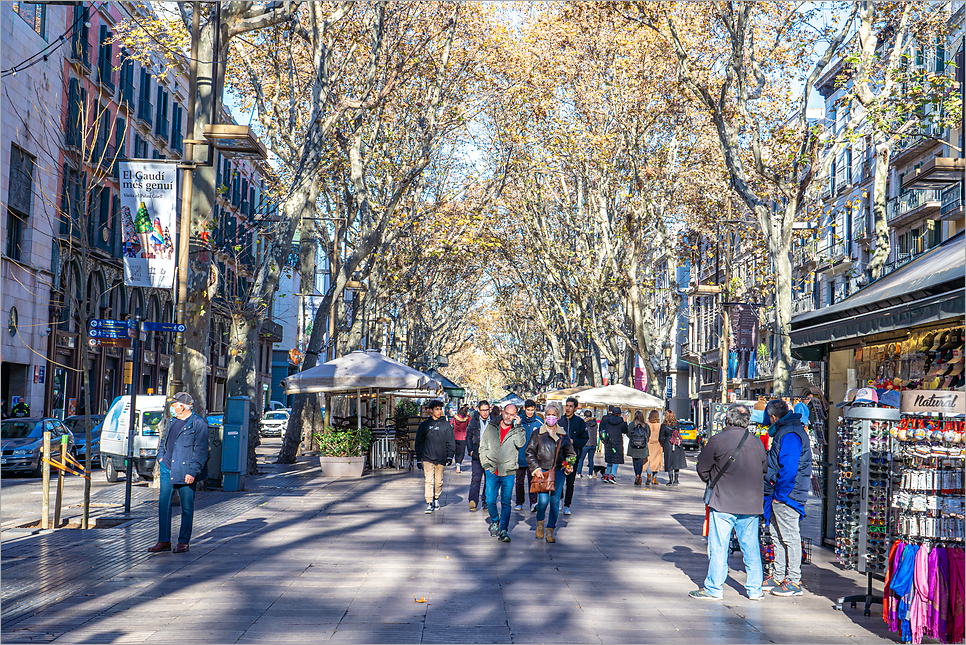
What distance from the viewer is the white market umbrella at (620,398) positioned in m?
26.7

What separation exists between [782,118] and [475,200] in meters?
15.3

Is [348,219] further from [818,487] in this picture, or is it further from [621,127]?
[818,487]

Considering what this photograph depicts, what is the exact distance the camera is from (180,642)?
260 inches

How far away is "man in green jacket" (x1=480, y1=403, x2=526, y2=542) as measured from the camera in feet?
40.8

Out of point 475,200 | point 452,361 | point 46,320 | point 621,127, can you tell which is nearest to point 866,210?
point 475,200

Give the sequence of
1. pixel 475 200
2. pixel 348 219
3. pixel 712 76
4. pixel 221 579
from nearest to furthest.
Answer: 1. pixel 221 579
2. pixel 712 76
3. pixel 348 219
4. pixel 475 200

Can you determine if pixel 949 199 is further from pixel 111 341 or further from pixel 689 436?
pixel 111 341

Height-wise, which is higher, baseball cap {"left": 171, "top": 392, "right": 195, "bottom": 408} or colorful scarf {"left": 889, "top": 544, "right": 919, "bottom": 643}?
baseball cap {"left": 171, "top": 392, "right": 195, "bottom": 408}

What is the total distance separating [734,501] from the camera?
8.58 metres

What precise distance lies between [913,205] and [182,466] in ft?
109

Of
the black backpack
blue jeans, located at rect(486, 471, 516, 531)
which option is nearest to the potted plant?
the black backpack

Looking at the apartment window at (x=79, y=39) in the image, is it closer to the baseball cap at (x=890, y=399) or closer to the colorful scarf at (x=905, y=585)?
the baseball cap at (x=890, y=399)

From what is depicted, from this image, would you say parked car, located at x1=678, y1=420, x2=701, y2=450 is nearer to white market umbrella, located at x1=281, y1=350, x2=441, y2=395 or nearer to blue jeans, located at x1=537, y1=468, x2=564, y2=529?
white market umbrella, located at x1=281, y1=350, x2=441, y2=395

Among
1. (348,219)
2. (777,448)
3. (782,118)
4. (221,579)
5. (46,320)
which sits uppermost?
(782,118)
